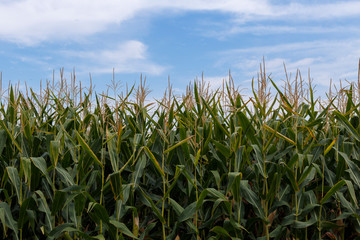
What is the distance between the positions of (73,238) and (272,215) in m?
2.02

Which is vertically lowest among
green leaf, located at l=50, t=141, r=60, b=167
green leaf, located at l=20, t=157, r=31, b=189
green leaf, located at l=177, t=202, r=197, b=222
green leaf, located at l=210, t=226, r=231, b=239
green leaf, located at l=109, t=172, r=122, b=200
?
green leaf, located at l=210, t=226, r=231, b=239

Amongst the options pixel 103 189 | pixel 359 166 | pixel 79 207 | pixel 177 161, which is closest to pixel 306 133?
pixel 359 166

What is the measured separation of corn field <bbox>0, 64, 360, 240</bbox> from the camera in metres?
3.54

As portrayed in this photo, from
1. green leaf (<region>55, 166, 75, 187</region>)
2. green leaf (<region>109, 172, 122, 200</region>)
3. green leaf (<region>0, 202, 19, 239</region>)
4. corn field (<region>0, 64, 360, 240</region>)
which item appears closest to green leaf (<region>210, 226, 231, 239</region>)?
corn field (<region>0, 64, 360, 240</region>)

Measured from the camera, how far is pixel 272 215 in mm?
3693

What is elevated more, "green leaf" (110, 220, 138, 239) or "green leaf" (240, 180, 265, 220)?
"green leaf" (240, 180, 265, 220)

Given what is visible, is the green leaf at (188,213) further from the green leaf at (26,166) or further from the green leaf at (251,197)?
the green leaf at (26,166)

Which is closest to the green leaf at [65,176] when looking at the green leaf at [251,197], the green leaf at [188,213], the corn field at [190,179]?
the corn field at [190,179]

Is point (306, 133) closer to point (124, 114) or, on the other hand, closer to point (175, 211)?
point (175, 211)

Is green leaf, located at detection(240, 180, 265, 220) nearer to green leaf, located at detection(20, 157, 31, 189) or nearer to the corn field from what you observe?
the corn field

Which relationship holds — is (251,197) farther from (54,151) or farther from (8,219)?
(8,219)

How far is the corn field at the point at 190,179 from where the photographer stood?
354cm

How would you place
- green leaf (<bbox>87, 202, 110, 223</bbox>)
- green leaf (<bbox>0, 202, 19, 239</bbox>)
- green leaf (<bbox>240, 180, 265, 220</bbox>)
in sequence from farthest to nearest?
green leaf (<bbox>0, 202, 19, 239</bbox>)
green leaf (<bbox>240, 180, 265, 220</bbox>)
green leaf (<bbox>87, 202, 110, 223</bbox>)

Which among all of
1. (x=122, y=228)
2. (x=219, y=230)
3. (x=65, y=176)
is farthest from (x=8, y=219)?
(x=219, y=230)
